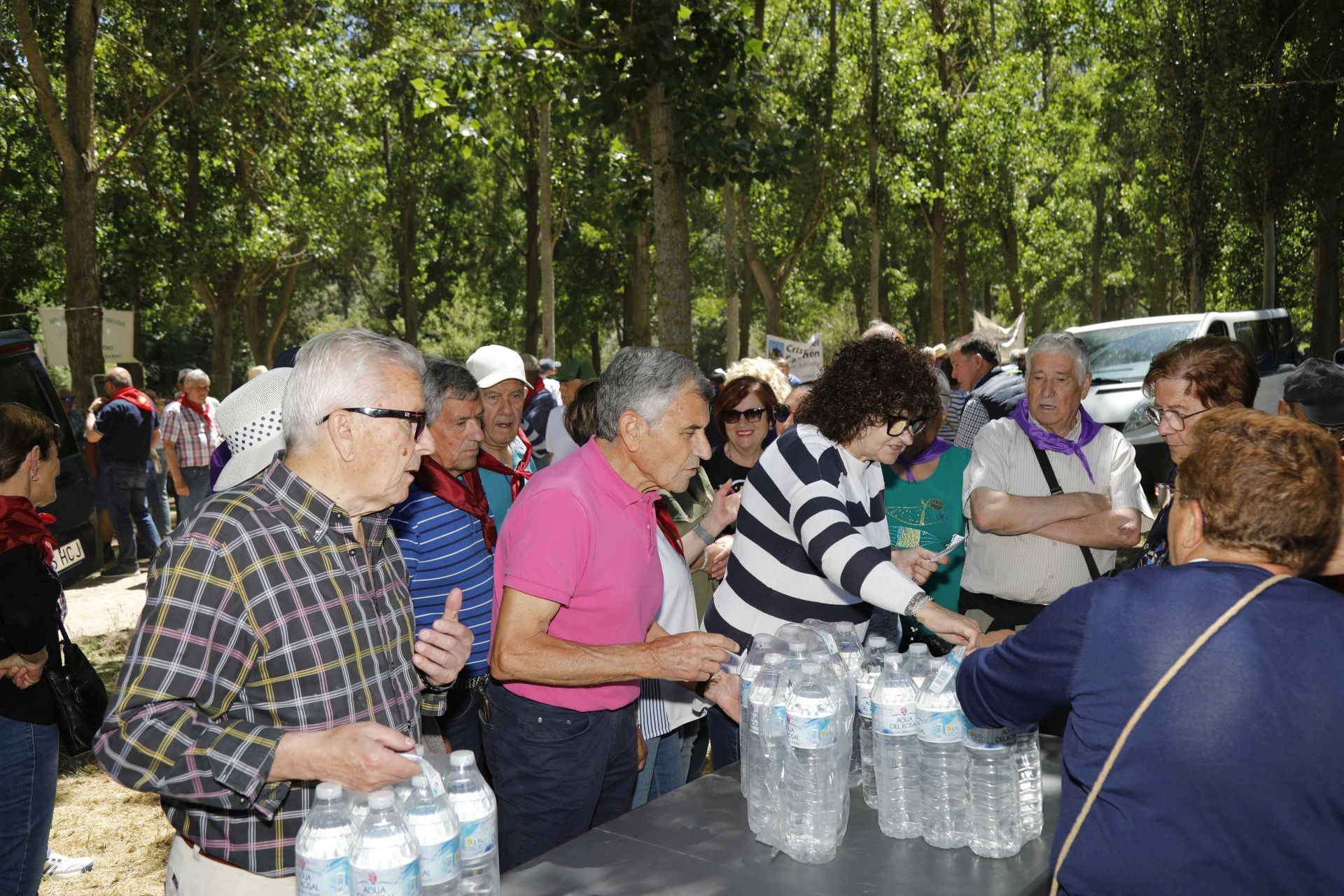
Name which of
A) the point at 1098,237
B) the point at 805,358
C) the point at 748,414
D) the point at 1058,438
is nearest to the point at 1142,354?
the point at 805,358

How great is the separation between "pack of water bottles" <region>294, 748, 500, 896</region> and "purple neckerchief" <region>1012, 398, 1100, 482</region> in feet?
9.61

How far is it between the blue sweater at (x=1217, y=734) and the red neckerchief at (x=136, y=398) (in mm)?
10587

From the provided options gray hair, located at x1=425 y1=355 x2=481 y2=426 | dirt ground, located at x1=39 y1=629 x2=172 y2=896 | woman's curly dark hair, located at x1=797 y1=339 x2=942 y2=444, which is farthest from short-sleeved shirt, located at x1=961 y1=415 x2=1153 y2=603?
dirt ground, located at x1=39 y1=629 x2=172 y2=896

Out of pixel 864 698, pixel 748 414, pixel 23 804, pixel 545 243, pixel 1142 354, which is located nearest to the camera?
pixel 864 698

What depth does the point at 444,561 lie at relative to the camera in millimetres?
3691

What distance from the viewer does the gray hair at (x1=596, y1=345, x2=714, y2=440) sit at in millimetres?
3059

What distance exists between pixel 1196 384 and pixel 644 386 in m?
1.97

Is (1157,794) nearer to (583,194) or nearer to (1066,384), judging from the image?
(1066,384)

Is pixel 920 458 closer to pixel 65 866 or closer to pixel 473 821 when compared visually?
pixel 473 821

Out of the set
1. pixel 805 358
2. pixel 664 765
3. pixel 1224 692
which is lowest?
pixel 664 765

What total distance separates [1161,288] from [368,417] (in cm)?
4295

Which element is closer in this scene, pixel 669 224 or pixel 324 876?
pixel 324 876

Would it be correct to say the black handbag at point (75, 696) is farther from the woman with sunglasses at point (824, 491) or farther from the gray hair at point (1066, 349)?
the gray hair at point (1066, 349)

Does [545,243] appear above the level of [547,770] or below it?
above
